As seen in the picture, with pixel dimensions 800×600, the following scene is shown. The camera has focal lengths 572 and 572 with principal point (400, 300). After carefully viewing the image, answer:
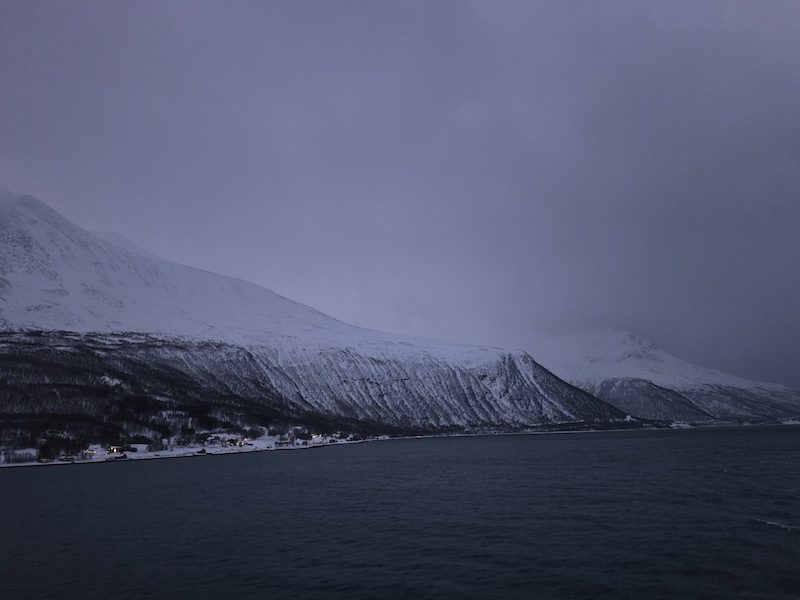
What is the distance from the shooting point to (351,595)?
33.3 m

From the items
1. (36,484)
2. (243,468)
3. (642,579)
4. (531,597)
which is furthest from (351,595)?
(243,468)

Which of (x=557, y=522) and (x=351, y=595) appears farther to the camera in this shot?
(x=557, y=522)

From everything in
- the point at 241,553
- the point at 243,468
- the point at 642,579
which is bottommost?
the point at 243,468

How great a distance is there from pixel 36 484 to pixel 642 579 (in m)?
105

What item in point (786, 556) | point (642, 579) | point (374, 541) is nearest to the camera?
point (642, 579)

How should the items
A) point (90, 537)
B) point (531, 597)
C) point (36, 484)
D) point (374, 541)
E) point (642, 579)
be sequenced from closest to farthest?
1. point (531, 597)
2. point (642, 579)
3. point (374, 541)
4. point (90, 537)
5. point (36, 484)

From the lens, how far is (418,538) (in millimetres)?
48969

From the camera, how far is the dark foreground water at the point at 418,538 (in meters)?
35.1

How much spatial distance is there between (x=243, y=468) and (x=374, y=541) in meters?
93.3

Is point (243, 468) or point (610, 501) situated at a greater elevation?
point (610, 501)

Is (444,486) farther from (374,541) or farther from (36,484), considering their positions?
(36,484)

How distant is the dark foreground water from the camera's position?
35094 millimetres

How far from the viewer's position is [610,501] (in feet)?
217

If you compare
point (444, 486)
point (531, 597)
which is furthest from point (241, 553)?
point (444, 486)
